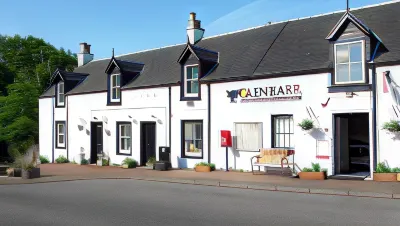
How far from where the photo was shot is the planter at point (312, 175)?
606 inches

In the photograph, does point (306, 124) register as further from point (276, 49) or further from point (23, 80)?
point (23, 80)

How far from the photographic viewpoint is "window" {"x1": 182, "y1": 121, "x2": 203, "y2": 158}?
65.8ft

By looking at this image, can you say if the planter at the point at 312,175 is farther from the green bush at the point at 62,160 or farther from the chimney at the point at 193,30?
the green bush at the point at 62,160

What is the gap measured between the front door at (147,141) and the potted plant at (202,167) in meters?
3.65

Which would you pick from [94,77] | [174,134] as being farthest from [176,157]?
[94,77]

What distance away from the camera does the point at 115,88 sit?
959 inches

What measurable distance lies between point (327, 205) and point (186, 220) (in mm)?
3809

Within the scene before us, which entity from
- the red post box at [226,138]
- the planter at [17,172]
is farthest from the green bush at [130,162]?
the red post box at [226,138]

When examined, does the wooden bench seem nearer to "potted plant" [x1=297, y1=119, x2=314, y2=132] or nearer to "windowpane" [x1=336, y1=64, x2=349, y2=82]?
"potted plant" [x1=297, y1=119, x2=314, y2=132]

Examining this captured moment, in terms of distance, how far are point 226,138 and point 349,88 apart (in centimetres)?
→ 553

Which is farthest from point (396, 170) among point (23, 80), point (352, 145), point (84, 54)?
point (23, 80)

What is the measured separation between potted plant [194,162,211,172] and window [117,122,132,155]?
Answer: 5518mm

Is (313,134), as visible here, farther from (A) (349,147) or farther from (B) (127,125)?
(B) (127,125)

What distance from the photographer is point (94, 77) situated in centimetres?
2816
